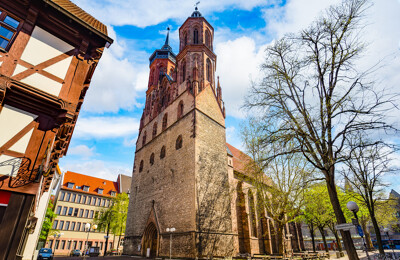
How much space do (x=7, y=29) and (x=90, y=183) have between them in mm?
42178

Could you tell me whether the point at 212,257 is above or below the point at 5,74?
below

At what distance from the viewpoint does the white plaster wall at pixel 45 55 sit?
23.1ft

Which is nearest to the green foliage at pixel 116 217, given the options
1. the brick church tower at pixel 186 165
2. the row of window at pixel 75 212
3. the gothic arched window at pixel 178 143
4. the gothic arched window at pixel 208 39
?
the row of window at pixel 75 212

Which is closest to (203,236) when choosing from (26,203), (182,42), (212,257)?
(212,257)

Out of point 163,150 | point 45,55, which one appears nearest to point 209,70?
point 163,150

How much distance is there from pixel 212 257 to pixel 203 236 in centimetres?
156

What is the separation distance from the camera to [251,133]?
18.6 metres

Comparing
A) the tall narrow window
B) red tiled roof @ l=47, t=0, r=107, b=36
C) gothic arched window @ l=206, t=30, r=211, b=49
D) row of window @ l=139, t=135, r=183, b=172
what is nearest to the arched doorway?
row of window @ l=139, t=135, r=183, b=172

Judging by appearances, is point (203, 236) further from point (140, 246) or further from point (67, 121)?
point (67, 121)

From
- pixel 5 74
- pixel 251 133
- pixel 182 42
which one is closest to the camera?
pixel 5 74

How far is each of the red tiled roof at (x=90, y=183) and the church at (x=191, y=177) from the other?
21.7 m

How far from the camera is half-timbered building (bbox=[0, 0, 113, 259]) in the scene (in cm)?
633

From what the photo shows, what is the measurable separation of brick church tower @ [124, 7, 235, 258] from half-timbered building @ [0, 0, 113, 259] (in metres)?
10.9

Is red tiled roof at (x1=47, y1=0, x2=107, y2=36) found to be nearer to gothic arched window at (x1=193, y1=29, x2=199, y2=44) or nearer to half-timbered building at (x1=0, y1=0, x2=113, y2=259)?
half-timbered building at (x1=0, y1=0, x2=113, y2=259)
